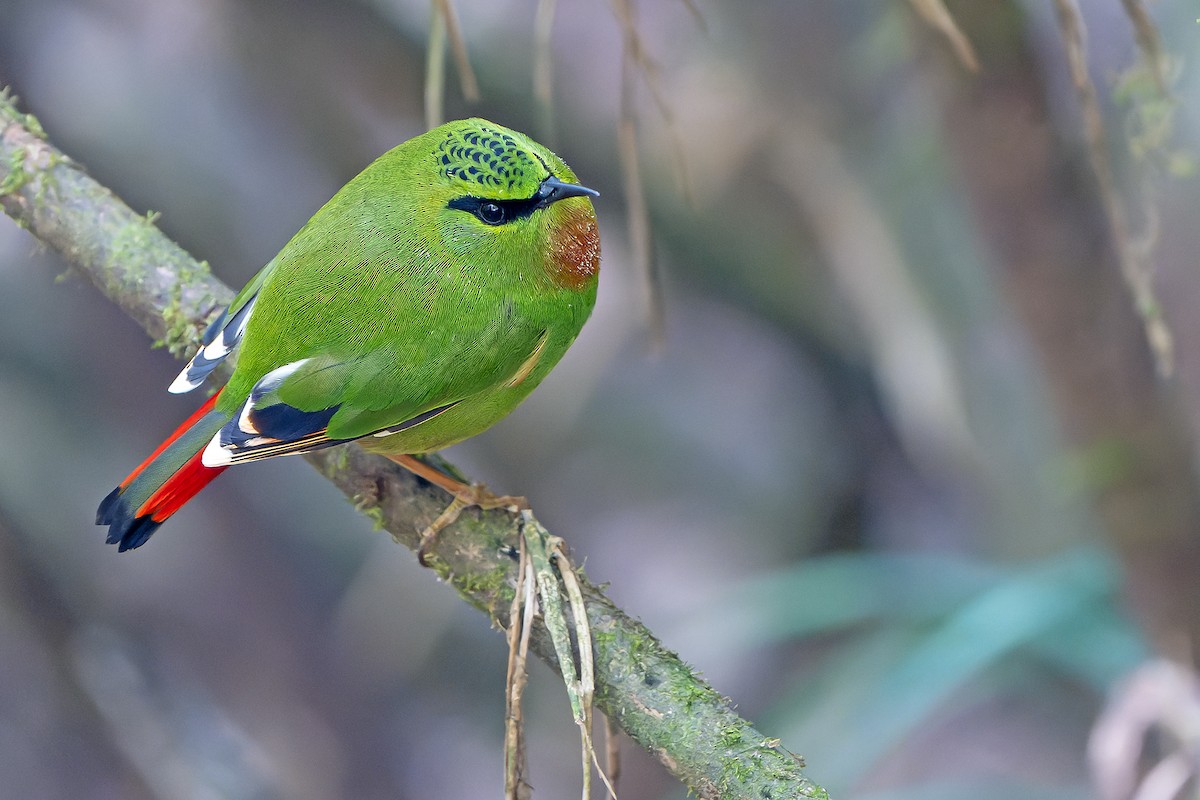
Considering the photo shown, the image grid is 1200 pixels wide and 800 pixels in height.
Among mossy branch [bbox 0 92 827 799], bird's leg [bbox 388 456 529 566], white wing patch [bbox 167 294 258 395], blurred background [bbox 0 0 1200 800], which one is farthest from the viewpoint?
blurred background [bbox 0 0 1200 800]

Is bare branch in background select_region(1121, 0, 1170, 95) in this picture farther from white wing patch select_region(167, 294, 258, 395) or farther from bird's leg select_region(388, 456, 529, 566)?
white wing patch select_region(167, 294, 258, 395)

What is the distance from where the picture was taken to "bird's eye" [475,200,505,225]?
167 centimetres

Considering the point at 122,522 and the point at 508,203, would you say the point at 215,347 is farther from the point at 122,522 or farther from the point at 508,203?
the point at 508,203

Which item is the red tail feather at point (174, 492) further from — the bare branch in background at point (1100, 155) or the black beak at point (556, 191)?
the bare branch in background at point (1100, 155)

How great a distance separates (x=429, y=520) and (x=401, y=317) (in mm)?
321

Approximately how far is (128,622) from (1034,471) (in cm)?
314

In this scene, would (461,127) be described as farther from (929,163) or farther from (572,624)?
(929,163)

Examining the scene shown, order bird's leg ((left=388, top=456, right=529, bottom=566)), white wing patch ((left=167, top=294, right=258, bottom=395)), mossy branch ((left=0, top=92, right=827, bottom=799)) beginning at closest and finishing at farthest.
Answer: mossy branch ((left=0, top=92, right=827, bottom=799)), bird's leg ((left=388, top=456, right=529, bottom=566)), white wing patch ((left=167, top=294, right=258, bottom=395))

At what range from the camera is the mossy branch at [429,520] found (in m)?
1.32

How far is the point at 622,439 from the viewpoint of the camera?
13.5 ft

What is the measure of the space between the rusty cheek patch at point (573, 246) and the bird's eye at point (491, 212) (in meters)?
0.09

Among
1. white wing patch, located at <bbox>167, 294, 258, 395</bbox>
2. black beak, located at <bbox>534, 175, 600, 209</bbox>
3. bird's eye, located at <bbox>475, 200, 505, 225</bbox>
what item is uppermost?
white wing patch, located at <bbox>167, 294, 258, 395</bbox>

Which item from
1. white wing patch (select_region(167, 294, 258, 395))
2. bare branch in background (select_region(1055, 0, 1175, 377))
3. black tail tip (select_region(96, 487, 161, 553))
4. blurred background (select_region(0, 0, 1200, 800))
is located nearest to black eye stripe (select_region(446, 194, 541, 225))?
white wing patch (select_region(167, 294, 258, 395))

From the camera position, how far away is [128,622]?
12.0ft
